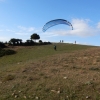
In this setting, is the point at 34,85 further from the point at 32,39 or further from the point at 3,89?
the point at 32,39

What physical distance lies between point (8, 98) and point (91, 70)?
705 cm

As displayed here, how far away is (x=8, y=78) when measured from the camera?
42.6 ft

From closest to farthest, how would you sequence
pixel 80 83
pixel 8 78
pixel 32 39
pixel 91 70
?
1. pixel 80 83
2. pixel 8 78
3. pixel 91 70
4. pixel 32 39

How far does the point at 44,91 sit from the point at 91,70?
5429 millimetres

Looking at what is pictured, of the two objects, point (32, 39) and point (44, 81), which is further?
point (32, 39)

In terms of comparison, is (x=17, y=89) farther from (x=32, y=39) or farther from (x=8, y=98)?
(x=32, y=39)

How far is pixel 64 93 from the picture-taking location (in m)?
9.82

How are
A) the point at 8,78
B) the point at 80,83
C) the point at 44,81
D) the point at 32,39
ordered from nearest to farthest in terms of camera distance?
1. the point at 80,83
2. the point at 44,81
3. the point at 8,78
4. the point at 32,39

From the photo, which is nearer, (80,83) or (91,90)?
(91,90)

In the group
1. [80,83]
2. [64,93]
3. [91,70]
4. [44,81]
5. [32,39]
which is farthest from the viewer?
[32,39]

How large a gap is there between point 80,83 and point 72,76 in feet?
5.53

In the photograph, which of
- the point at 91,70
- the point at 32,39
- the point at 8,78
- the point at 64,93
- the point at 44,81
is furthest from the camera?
the point at 32,39

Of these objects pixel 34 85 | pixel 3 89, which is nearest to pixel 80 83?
pixel 34 85

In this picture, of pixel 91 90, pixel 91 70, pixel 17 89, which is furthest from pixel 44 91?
pixel 91 70
